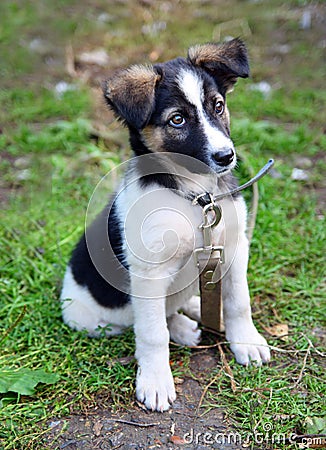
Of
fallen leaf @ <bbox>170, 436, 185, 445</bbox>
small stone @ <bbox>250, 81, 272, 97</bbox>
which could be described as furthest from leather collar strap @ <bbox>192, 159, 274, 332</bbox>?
small stone @ <bbox>250, 81, 272, 97</bbox>

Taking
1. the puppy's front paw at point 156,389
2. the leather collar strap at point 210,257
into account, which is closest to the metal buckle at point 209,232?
the leather collar strap at point 210,257

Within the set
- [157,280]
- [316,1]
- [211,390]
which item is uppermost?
[316,1]

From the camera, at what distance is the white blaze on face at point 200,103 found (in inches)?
132

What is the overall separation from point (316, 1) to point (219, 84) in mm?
6579

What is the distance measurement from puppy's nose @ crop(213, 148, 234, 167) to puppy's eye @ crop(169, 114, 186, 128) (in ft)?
1.00

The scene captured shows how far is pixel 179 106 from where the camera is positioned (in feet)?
11.3

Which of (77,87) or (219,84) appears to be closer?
(219,84)

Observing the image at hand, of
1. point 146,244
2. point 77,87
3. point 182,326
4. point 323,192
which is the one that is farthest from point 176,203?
point 77,87

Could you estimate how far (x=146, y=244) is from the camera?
351 cm

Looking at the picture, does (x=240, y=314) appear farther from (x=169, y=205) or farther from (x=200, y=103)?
(x=200, y=103)

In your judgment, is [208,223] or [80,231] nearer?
[208,223]

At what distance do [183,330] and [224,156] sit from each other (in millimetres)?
1397

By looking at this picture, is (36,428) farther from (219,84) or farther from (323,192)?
(323,192)

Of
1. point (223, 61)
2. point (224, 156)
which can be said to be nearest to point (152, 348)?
point (224, 156)
